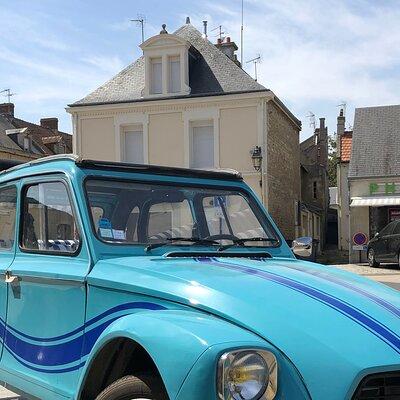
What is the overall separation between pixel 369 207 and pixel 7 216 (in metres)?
A: 19.6

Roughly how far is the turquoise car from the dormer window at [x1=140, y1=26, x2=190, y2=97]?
18245mm

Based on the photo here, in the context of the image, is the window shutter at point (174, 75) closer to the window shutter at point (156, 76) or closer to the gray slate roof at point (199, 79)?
the window shutter at point (156, 76)

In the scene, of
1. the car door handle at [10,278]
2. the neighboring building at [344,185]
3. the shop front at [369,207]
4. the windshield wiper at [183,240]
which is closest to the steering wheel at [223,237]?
the windshield wiper at [183,240]

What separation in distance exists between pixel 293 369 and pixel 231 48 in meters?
24.7

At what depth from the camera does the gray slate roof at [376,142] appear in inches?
874

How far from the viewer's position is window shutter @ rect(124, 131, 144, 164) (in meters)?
22.6

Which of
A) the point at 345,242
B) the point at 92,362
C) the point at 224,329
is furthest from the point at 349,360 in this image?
the point at 345,242

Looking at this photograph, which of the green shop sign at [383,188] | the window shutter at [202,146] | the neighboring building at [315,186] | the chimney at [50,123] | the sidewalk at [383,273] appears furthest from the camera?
the chimney at [50,123]

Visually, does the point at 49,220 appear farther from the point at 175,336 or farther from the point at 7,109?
the point at 7,109

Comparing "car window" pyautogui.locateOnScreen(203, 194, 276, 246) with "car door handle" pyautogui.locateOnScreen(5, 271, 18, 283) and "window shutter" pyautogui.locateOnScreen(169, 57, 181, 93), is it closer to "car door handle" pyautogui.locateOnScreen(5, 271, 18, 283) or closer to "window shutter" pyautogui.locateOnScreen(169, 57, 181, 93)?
"car door handle" pyautogui.locateOnScreen(5, 271, 18, 283)

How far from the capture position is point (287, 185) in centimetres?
2575

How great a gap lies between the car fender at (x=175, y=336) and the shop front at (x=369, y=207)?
1930 centimetres

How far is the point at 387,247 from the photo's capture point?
58.8ft

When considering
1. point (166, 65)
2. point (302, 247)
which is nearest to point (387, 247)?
point (166, 65)
